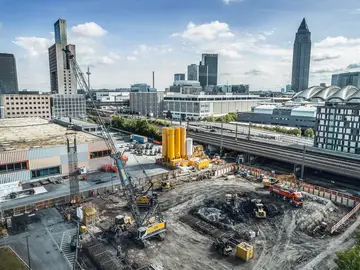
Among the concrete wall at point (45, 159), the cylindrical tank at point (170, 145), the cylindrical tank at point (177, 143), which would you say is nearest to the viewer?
the concrete wall at point (45, 159)

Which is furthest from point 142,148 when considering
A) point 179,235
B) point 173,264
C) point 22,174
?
point 173,264

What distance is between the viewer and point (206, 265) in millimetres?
24984

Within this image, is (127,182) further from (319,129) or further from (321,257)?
(319,129)

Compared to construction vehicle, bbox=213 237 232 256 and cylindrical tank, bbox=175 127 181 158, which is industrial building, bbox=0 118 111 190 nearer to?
cylindrical tank, bbox=175 127 181 158

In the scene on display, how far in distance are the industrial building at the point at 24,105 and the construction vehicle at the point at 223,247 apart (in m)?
131

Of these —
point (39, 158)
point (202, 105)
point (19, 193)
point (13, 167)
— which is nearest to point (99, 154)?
point (39, 158)

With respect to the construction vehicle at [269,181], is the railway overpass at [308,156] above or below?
above

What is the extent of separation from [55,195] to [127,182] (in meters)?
13.5

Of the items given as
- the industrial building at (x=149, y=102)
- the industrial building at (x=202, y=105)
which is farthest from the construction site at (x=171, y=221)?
the industrial building at (x=149, y=102)

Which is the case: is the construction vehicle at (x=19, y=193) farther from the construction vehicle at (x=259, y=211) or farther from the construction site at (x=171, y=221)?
the construction vehicle at (x=259, y=211)

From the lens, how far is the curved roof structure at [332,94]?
321 feet

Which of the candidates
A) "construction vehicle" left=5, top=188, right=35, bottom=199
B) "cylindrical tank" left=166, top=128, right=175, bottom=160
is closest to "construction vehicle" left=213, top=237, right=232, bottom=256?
"construction vehicle" left=5, top=188, right=35, bottom=199

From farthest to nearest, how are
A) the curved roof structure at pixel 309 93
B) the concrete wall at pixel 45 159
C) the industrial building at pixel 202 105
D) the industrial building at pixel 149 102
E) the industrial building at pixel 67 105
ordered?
1. the industrial building at pixel 149 102
2. the curved roof structure at pixel 309 93
3. the industrial building at pixel 202 105
4. the industrial building at pixel 67 105
5. the concrete wall at pixel 45 159

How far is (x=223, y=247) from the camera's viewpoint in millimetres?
26406
